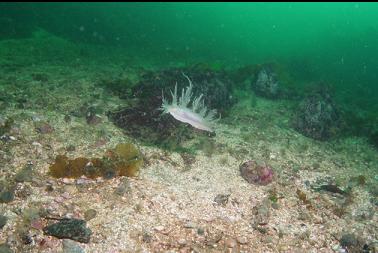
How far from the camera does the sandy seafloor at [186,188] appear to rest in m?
5.67

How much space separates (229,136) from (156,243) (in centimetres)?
486

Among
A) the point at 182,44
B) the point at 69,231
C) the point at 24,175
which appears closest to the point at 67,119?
the point at 24,175

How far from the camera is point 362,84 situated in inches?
904

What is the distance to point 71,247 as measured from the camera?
5.07m

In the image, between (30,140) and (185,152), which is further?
(185,152)

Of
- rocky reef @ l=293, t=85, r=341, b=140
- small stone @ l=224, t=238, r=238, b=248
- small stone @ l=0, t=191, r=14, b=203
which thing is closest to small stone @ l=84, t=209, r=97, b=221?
small stone @ l=0, t=191, r=14, b=203

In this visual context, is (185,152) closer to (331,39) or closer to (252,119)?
(252,119)

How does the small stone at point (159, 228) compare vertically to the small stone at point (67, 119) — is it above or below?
below

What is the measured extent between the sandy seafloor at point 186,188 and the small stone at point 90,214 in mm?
112

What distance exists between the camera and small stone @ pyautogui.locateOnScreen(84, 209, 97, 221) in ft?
18.7

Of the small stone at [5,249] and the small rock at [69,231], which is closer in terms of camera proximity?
the small stone at [5,249]

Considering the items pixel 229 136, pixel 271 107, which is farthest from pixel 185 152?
→ pixel 271 107

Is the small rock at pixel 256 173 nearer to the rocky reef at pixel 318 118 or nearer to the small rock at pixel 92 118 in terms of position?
the rocky reef at pixel 318 118

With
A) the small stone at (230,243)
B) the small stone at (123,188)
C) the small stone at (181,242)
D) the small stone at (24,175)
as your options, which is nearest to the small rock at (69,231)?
the small stone at (123,188)
